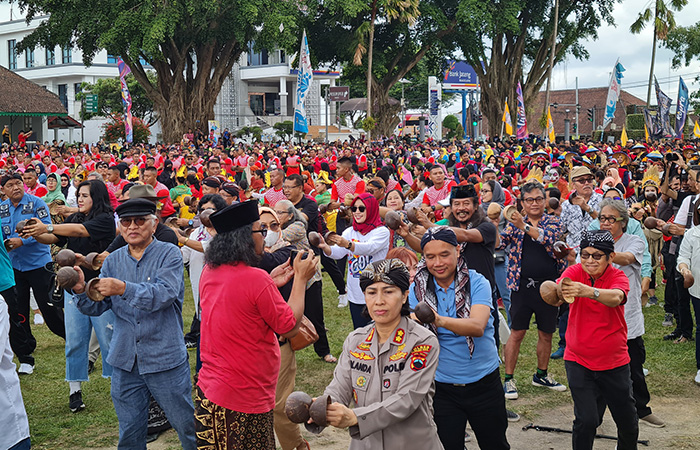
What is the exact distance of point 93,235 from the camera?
20.0 feet

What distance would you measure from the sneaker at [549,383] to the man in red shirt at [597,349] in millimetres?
2108

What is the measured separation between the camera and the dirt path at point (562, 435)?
225 inches

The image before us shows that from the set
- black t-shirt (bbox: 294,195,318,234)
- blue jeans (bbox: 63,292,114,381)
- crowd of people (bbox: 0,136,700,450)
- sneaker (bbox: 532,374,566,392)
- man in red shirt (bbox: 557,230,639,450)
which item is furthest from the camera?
black t-shirt (bbox: 294,195,318,234)

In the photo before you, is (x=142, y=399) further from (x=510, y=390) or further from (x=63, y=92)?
(x=63, y=92)

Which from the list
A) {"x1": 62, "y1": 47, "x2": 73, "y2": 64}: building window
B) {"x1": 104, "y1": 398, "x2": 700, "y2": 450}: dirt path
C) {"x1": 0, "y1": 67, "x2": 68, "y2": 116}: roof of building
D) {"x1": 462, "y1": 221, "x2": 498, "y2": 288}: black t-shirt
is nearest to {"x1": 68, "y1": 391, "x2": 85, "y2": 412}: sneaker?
{"x1": 104, "y1": 398, "x2": 700, "y2": 450}: dirt path

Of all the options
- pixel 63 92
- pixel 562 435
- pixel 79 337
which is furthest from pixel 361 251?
pixel 63 92

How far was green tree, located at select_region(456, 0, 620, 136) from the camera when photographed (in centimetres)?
4772

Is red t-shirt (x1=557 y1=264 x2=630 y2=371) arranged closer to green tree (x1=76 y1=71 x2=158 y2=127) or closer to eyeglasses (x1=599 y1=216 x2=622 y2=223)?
eyeglasses (x1=599 y1=216 x2=622 y2=223)

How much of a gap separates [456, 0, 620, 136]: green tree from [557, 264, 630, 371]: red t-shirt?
43.4 m

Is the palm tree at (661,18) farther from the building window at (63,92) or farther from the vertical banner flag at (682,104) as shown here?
the building window at (63,92)

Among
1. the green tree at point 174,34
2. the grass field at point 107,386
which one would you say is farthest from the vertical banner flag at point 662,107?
the grass field at point 107,386

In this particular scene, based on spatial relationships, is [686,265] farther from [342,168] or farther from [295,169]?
[295,169]

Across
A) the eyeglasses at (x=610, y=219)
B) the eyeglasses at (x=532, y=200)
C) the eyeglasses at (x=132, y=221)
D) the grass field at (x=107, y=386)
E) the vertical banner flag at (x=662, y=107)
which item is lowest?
the grass field at (x=107, y=386)

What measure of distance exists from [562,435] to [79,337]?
4120 millimetres
